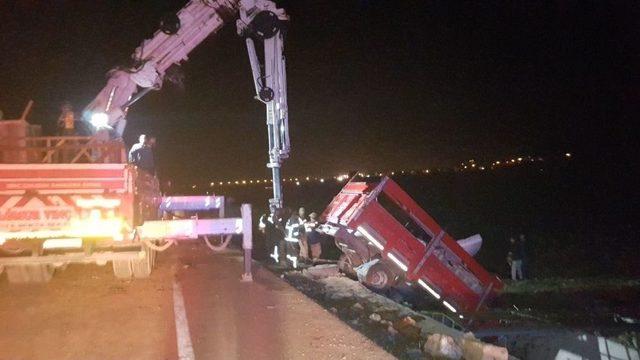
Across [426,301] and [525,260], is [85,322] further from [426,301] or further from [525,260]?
[525,260]

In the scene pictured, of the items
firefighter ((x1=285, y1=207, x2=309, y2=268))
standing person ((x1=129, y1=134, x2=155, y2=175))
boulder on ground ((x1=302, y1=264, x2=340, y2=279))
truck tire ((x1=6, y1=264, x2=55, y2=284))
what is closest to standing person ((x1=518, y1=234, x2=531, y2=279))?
boulder on ground ((x1=302, y1=264, x2=340, y2=279))

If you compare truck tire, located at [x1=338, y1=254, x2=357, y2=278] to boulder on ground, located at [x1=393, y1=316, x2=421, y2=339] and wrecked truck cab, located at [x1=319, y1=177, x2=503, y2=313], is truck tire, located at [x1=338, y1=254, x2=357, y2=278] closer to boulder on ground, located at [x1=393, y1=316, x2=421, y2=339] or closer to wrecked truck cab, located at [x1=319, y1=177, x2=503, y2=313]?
wrecked truck cab, located at [x1=319, y1=177, x2=503, y2=313]

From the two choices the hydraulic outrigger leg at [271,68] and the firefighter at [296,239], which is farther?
the firefighter at [296,239]

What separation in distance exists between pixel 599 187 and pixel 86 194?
3662 centimetres

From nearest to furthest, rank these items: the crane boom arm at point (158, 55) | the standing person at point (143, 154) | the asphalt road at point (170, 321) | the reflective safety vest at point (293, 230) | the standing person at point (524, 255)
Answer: the asphalt road at point (170, 321) < the standing person at point (143, 154) < the crane boom arm at point (158, 55) < the reflective safety vest at point (293, 230) < the standing person at point (524, 255)

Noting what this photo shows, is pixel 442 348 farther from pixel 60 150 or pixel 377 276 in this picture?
pixel 60 150

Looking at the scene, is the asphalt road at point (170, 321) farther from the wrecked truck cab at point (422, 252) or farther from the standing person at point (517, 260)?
the standing person at point (517, 260)

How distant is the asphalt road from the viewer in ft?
15.7

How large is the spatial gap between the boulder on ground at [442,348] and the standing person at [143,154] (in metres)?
5.41

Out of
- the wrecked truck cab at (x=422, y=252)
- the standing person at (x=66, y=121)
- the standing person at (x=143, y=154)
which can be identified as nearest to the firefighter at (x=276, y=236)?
the wrecked truck cab at (x=422, y=252)

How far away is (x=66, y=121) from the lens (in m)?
7.89

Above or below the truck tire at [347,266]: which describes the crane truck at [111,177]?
above

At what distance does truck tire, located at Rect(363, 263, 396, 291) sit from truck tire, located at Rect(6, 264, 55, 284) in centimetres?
529

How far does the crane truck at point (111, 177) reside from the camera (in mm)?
6227
